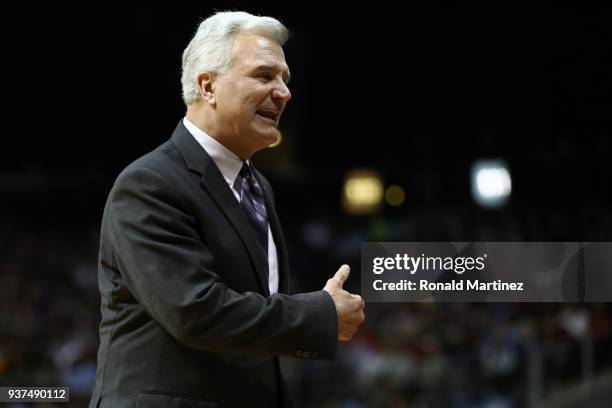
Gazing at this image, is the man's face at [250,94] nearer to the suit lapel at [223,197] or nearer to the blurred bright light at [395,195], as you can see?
the suit lapel at [223,197]

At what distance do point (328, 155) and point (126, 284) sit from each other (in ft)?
21.3

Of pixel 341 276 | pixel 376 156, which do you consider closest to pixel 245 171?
pixel 341 276

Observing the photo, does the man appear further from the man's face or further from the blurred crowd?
the blurred crowd

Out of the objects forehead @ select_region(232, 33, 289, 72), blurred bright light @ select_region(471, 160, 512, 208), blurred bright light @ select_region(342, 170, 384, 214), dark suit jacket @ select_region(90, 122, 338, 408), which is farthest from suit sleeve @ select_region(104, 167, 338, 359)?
blurred bright light @ select_region(342, 170, 384, 214)

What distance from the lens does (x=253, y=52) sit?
4.72 feet

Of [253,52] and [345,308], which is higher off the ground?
[253,52]

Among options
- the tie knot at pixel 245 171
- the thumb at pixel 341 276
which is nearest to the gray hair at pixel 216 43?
the tie knot at pixel 245 171

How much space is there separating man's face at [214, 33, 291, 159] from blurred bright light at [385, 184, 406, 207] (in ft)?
17.2

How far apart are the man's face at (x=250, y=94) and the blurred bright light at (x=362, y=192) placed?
5.47m

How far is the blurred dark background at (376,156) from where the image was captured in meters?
4.73

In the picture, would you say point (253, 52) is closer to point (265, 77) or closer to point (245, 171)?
point (265, 77)

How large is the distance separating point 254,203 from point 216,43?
29 cm

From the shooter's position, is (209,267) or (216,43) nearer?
(209,267)

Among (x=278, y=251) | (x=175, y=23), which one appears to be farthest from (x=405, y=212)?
(x=278, y=251)
